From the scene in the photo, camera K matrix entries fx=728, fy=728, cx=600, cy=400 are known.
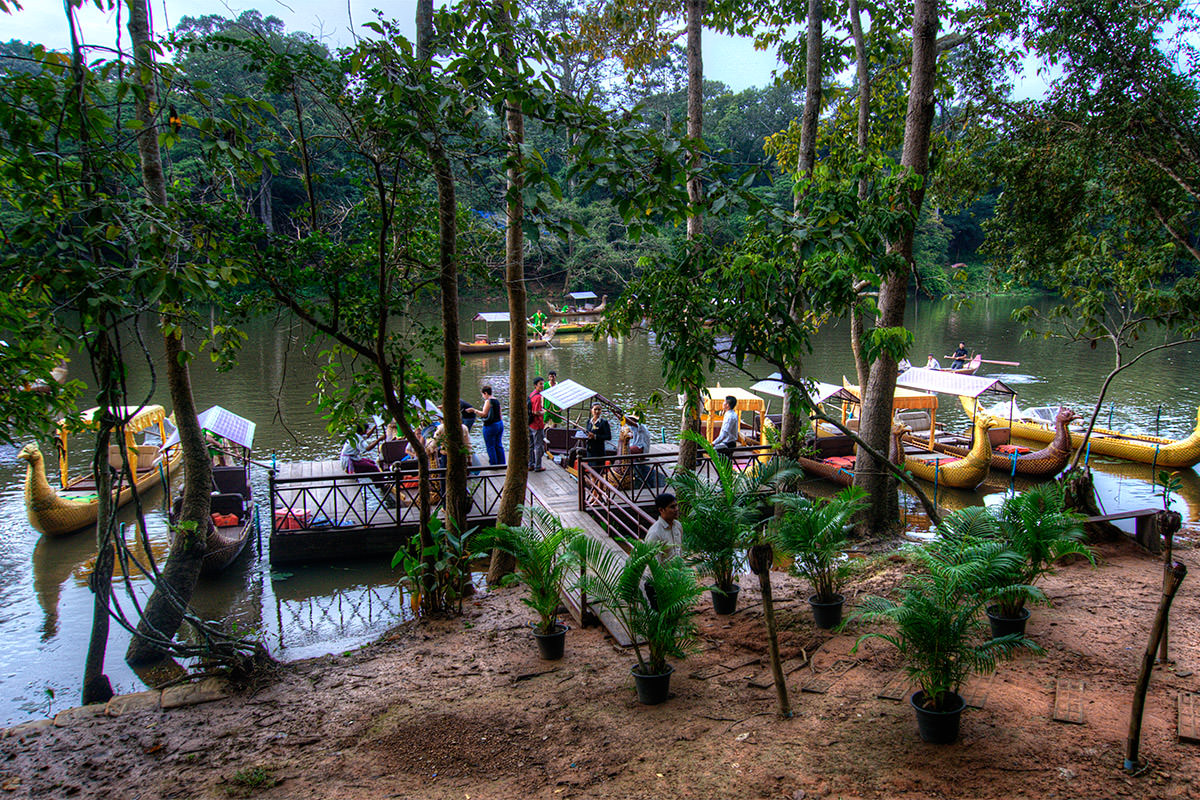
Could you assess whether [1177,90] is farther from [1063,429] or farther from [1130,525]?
[1063,429]

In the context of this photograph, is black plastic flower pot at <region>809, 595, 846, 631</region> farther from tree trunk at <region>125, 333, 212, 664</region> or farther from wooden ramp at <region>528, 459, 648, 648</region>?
tree trunk at <region>125, 333, 212, 664</region>

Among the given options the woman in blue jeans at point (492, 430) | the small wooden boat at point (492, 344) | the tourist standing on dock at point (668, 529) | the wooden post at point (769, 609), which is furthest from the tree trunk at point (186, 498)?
the small wooden boat at point (492, 344)

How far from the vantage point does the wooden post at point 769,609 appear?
14.0 feet

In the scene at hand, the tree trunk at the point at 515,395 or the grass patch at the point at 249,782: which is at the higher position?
the tree trunk at the point at 515,395

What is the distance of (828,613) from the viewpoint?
5945 millimetres

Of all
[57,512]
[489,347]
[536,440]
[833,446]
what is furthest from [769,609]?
[489,347]

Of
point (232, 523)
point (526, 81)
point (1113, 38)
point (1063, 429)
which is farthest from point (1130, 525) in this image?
point (232, 523)

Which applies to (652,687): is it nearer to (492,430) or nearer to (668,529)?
(668,529)

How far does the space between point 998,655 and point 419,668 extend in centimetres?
438

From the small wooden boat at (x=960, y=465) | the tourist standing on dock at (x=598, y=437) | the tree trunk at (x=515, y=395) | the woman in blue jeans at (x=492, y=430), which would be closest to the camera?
the tree trunk at (x=515, y=395)

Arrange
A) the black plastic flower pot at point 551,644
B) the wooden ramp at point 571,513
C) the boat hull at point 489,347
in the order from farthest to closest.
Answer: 1. the boat hull at point 489,347
2. the wooden ramp at point 571,513
3. the black plastic flower pot at point 551,644

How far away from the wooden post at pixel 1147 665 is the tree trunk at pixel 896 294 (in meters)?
4.32

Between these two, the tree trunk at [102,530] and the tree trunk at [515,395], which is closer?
the tree trunk at [102,530]

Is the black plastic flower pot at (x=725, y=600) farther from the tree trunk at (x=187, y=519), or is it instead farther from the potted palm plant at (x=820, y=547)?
the tree trunk at (x=187, y=519)
